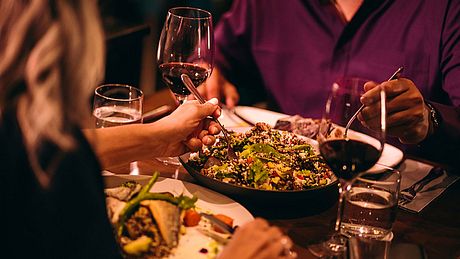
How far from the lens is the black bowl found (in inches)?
57.2

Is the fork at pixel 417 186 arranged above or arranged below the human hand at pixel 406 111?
below

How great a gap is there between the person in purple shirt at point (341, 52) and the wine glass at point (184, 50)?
526 mm

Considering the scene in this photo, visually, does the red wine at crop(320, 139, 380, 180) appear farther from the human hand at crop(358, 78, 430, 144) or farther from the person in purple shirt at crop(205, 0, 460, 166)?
the person in purple shirt at crop(205, 0, 460, 166)

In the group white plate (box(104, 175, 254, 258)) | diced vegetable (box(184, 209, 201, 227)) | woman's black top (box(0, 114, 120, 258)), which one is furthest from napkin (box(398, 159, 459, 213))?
woman's black top (box(0, 114, 120, 258))

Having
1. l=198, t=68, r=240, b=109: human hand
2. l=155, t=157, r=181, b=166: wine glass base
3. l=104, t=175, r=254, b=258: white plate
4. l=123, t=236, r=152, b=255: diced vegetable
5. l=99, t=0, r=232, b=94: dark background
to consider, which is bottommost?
l=99, t=0, r=232, b=94: dark background

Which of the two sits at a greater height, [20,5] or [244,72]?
[20,5]

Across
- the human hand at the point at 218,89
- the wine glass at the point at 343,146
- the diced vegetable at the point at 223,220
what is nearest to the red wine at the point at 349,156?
the wine glass at the point at 343,146

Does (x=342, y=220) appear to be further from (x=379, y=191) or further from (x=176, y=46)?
(x=176, y=46)

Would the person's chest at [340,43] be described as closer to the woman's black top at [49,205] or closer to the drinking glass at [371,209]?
the drinking glass at [371,209]

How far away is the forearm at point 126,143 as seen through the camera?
1479mm

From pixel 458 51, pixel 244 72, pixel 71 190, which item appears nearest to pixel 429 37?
pixel 458 51

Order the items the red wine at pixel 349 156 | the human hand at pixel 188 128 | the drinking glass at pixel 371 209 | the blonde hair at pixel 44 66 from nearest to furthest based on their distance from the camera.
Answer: the blonde hair at pixel 44 66
the red wine at pixel 349 156
the drinking glass at pixel 371 209
the human hand at pixel 188 128

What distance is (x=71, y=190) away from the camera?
36.2 inches

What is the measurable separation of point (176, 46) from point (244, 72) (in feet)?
3.91
